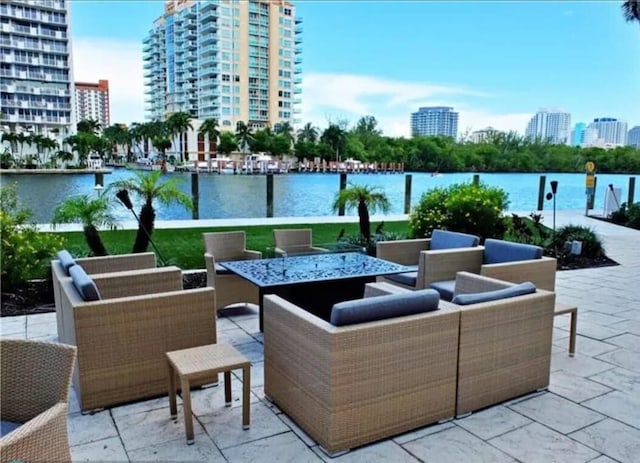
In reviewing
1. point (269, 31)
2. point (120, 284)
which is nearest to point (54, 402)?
point (120, 284)

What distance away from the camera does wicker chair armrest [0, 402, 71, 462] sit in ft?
4.80

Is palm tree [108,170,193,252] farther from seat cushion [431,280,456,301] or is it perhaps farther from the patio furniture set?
seat cushion [431,280,456,301]

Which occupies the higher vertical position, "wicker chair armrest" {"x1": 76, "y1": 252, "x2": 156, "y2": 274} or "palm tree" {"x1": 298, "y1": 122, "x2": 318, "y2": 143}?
"palm tree" {"x1": 298, "y1": 122, "x2": 318, "y2": 143}

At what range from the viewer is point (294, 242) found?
221 inches

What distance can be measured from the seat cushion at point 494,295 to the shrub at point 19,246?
424 cm

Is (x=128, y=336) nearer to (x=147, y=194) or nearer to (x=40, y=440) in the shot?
(x=40, y=440)

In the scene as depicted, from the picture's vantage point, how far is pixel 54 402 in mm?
1827

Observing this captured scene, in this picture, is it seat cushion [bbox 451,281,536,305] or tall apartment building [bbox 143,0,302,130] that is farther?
tall apartment building [bbox 143,0,302,130]

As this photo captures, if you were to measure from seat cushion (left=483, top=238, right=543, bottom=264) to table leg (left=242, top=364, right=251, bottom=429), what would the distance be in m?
2.99

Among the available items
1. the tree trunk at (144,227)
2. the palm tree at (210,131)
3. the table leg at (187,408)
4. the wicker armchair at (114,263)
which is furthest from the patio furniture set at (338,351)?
the palm tree at (210,131)

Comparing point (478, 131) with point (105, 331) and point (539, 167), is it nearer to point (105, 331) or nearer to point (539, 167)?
point (539, 167)

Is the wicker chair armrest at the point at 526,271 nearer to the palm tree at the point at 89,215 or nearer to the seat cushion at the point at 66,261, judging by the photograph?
the seat cushion at the point at 66,261

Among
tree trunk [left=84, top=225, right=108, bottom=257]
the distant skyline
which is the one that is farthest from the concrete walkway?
the distant skyline

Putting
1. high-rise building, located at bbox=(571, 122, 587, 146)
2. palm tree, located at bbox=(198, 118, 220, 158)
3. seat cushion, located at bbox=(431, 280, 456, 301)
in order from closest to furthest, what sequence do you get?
1. seat cushion, located at bbox=(431, 280, 456, 301)
2. high-rise building, located at bbox=(571, 122, 587, 146)
3. palm tree, located at bbox=(198, 118, 220, 158)
